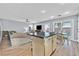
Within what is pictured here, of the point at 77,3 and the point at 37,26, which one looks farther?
the point at 37,26

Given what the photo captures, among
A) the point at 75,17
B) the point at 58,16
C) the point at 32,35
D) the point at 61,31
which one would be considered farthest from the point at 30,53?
the point at 75,17

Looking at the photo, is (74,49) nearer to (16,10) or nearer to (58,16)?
(58,16)

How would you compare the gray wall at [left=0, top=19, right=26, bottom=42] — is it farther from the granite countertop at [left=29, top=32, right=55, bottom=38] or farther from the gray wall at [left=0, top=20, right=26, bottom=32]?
the granite countertop at [left=29, top=32, right=55, bottom=38]

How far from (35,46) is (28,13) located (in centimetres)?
50

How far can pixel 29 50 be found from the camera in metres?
1.68

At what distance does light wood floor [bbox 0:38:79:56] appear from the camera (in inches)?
64.0

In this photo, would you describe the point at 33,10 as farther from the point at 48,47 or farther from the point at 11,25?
the point at 48,47

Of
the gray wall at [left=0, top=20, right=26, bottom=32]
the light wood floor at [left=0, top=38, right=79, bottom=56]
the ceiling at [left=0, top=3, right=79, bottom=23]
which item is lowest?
the light wood floor at [left=0, top=38, right=79, bottom=56]

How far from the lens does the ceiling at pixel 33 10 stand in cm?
161

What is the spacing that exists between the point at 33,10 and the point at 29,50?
1.95ft

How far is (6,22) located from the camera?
163 centimetres

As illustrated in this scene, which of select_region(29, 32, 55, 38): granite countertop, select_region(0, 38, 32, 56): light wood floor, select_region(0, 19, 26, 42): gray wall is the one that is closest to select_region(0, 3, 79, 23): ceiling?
select_region(0, 19, 26, 42): gray wall

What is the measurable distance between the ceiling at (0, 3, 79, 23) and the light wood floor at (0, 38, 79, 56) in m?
0.41

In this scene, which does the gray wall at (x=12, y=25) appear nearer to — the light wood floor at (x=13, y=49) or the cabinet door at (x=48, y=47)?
the light wood floor at (x=13, y=49)
